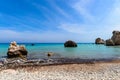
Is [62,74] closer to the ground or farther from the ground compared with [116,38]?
closer to the ground

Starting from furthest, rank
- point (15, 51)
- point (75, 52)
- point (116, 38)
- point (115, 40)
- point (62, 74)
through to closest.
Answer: point (115, 40) → point (116, 38) → point (75, 52) → point (15, 51) → point (62, 74)

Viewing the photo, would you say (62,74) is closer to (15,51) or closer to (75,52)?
(15,51)

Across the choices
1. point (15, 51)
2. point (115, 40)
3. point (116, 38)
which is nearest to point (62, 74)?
point (15, 51)

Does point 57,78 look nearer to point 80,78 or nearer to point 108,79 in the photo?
point 80,78

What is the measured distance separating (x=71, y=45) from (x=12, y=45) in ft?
170

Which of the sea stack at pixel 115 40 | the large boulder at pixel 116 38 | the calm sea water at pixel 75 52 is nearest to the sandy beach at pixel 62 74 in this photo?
the calm sea water at pixel 75 52

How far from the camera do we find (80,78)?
42.4 ft

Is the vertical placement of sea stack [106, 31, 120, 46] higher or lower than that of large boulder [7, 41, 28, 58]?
higher

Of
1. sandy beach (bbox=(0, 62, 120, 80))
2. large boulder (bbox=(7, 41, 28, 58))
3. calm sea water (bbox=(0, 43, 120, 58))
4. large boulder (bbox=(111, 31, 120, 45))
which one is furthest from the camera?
large boulder (bbox=(111, 31, 120, 45))

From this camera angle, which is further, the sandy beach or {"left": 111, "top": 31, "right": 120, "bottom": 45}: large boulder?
{"left": 111, "top": 31, "right": 120, "bottom": 45}: large boulder

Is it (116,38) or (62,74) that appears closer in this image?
(62,74)

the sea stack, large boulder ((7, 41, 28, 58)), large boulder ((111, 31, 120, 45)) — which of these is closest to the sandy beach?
large boulder ((7, 41, 28, 58))

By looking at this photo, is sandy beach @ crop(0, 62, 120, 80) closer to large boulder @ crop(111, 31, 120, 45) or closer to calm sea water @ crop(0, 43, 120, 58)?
calm sea water @ crop(0, 43, 120, 58)

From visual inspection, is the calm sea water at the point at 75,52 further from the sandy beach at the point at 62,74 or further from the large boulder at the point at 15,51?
the sandy beach at the point at 62,74
